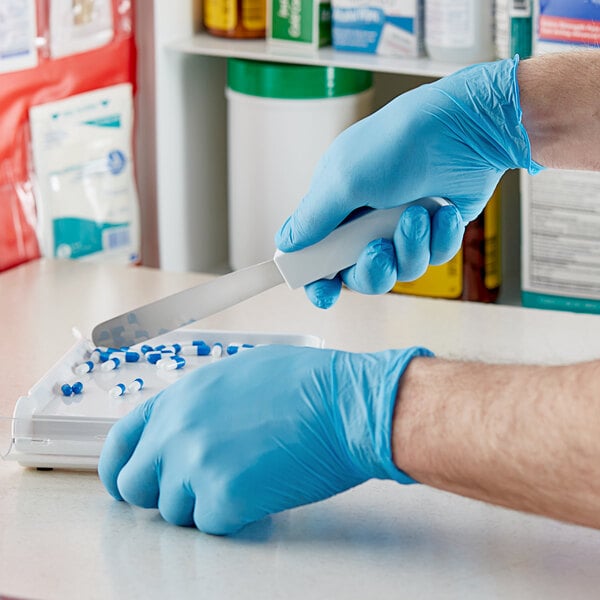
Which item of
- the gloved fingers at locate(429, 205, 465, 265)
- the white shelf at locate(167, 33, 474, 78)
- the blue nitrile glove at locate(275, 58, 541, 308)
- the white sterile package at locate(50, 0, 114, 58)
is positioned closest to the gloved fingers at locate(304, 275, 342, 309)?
the blue nitrile glove at locate(275, 58, 541, 308)

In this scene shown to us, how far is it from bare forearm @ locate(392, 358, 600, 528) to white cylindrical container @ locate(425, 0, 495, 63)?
2.61ft

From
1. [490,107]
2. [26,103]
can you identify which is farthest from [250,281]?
[26,103]

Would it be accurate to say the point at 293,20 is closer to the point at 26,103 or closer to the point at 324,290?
the point at 26,103

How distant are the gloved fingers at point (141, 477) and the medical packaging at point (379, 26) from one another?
0.89 m

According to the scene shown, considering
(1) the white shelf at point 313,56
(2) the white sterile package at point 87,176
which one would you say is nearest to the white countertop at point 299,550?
(2) the white sterile package at point 87,176

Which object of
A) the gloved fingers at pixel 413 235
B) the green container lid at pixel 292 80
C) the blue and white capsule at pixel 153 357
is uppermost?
the green container lid at pixel 292 80

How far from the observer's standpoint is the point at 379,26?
5.51 feet

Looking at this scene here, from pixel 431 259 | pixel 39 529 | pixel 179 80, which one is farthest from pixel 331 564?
pixel 179 80

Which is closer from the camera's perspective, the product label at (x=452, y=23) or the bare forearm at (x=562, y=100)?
the bare forearm at (x=562, y=100)

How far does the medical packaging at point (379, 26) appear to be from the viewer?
5.43 ft

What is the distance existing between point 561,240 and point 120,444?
2.82 feet

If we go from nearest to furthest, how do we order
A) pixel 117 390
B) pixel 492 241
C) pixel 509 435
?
1. pixel 509 435
2. pixel 117 390
3. pixel 492 241

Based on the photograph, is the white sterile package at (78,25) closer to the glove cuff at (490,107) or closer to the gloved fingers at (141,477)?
the glove cuff at (490,107)

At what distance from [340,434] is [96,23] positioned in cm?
94
